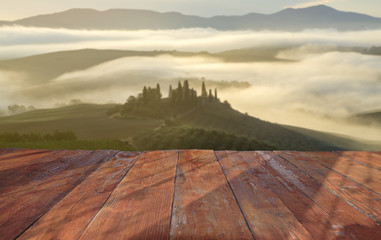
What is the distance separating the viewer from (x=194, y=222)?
90cm

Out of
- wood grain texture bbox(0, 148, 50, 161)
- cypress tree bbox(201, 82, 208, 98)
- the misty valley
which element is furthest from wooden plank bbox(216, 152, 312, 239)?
cypress tree bbox(201, 82, 208, 98)

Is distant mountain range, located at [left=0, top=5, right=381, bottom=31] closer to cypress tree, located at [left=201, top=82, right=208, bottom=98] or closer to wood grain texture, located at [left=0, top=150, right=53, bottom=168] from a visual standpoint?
cypress tree, located at [left=201, top=82, right=208, bottom=98]

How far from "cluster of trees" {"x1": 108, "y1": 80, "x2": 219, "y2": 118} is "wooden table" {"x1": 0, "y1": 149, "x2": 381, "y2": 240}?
224 inches

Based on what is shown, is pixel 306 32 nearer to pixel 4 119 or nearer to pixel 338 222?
pixel 4 119

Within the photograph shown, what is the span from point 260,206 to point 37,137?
642cm

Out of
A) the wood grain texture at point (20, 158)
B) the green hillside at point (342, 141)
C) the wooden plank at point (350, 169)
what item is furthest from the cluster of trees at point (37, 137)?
the green hillside at point (342, 141)

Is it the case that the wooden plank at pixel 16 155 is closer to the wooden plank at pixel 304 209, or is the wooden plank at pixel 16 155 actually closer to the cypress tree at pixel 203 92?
the wooden plank at pixel 304 209

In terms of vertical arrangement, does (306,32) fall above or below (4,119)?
above

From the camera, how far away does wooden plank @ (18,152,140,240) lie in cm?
85

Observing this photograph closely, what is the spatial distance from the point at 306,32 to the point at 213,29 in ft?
14.8

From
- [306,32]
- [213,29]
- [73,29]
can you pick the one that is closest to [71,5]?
[73,29]

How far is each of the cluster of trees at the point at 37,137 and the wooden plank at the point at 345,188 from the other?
227 inches

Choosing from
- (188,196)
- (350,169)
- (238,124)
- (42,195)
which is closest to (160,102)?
(238,124)

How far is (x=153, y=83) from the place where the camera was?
773cm
